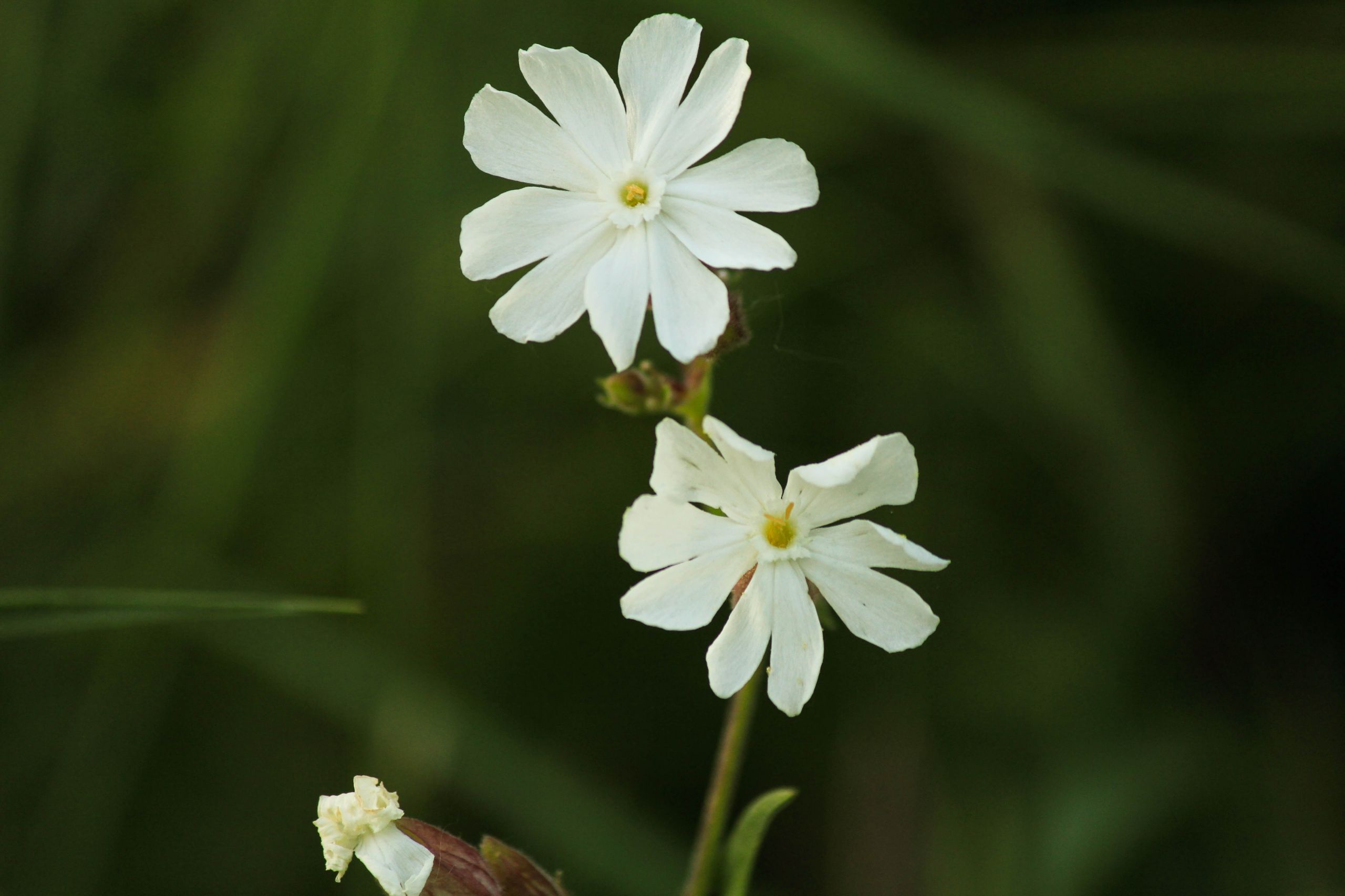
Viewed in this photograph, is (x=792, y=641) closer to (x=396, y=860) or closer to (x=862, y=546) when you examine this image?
(x=862, y=546)

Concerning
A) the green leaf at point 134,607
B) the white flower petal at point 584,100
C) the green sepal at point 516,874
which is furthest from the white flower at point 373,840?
the white flower petal at point 584,100

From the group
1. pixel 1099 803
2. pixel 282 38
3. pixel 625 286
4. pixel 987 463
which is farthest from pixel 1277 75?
pixel 282 38

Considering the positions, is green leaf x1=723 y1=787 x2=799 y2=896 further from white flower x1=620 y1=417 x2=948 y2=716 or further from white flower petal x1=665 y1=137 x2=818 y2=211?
white flower petal x1=665 y1=137 x2=818 y2=211

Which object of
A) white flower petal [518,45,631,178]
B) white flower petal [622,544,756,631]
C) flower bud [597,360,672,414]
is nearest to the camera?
white flower petal [622,544,756,631]

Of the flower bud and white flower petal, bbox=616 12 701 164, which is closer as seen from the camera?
white flower petal, bbox=616 12 701 164

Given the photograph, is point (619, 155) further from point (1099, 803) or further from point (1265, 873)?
point (1265, 873)

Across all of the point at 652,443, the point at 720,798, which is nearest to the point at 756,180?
the point at 720,798

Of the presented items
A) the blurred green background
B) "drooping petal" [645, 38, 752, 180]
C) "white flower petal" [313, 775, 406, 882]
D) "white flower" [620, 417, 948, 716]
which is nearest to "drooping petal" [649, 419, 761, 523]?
"white flower" [620, 417, 948, 716]
